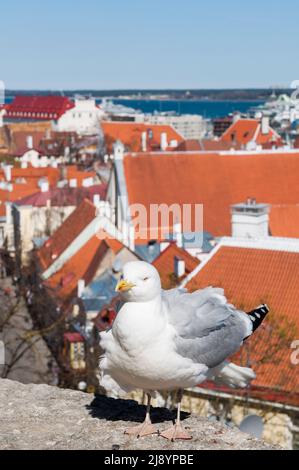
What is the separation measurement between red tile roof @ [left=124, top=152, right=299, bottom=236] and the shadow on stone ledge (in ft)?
64.9

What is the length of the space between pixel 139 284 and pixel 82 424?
0.97 metres

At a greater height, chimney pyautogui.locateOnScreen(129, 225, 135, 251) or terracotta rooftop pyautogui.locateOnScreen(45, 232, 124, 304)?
chimney pyautogui.locateOnScreen(129, 225, 135, 251)

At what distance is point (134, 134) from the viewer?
6888cm

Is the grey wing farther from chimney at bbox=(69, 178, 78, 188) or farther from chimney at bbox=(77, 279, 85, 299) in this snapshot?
chimney at bbox=(69, 178, 78, 188)

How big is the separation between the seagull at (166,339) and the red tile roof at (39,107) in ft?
285

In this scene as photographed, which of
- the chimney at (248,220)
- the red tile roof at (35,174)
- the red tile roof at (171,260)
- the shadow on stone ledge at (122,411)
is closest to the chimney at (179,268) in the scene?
the red tile roof at (171,260)

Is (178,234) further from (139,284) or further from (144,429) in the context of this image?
(139,284)

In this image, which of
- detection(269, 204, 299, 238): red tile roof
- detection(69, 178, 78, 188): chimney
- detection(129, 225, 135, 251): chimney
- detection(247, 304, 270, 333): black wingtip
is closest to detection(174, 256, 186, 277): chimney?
detection(269, 204, 299, 238): red tile roof

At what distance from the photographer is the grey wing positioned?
460 cm

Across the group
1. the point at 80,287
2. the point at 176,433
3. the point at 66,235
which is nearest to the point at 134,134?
the point at 66,235

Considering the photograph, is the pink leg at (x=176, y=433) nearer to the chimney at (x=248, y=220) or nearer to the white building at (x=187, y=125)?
the chimney at (x=248, y=220)

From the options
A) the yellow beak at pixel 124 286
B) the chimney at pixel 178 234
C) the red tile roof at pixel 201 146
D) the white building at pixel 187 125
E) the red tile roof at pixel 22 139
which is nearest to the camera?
the yellow beak at pixel 124 286

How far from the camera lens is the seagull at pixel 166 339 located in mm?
4391
